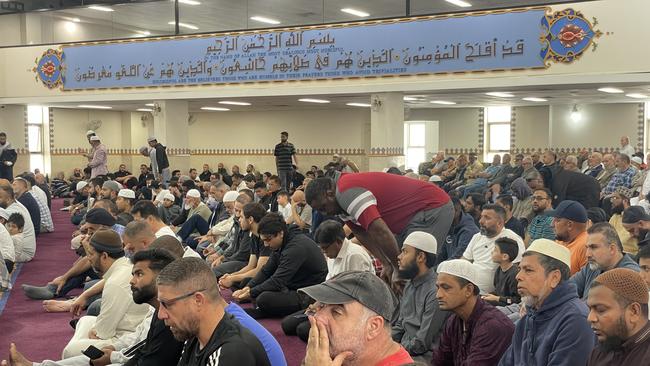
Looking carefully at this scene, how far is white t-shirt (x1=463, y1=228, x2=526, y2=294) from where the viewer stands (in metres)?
5.75

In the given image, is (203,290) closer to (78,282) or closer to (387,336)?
(387,336)

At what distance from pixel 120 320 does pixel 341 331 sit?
2.98 meters

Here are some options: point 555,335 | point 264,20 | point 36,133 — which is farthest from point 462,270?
point 36,133

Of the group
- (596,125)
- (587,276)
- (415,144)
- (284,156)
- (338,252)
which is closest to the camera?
(587,276)

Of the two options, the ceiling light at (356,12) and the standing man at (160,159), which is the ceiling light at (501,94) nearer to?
the ceiling light at (356,12)

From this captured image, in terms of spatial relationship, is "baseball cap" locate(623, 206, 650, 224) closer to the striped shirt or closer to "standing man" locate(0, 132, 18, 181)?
the striped shirt

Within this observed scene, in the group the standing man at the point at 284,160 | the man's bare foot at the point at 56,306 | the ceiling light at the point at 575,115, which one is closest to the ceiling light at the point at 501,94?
the ceiling light at the point at 575,115

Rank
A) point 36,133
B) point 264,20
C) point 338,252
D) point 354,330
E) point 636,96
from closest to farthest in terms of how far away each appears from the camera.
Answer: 1. point 354,330
2. point 338,252
3. point 264,20
4. point 636,96
5. point 36,133

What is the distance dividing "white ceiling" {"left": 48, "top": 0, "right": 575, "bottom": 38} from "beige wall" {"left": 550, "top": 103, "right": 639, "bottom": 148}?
21.9 feet

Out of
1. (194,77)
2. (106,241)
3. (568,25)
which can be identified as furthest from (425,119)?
(106,241)

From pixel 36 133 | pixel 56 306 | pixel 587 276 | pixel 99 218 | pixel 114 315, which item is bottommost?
pixel 56 306

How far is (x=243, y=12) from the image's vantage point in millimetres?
16625

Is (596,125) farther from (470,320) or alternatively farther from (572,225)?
(470,320)

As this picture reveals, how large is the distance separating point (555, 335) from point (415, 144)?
1686cm
